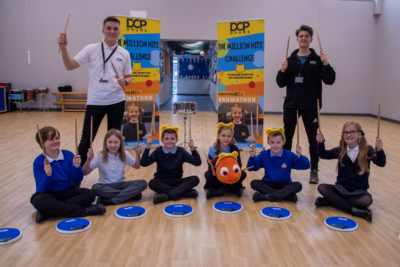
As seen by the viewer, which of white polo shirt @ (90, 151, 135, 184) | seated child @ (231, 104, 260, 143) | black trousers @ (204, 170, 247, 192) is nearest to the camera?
white polo shirt @ (90, 151, 135, 184)

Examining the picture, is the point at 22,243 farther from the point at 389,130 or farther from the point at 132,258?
the point at 389,130

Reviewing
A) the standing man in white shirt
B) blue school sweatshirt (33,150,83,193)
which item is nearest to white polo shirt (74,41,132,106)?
the standing man in white shirt

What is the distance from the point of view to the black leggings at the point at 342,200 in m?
2.86

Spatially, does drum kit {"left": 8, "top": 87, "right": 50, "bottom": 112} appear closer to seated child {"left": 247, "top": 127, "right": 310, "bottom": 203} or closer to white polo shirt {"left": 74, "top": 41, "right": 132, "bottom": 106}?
white polo shirt {"left": 74, "top": 41, "right": 132, "bottom": 106}

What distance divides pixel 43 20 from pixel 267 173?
9047 mm

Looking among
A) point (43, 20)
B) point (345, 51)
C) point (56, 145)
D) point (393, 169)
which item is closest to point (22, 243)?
point (56, 145)

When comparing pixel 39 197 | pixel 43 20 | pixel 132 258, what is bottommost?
pixel 132 258

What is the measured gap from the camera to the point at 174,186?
3.32 m

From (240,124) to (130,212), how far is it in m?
2.81

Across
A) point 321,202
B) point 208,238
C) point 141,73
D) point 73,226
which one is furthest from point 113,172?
point 141,73

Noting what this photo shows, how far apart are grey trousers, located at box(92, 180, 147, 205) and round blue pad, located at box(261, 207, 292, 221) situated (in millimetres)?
1143

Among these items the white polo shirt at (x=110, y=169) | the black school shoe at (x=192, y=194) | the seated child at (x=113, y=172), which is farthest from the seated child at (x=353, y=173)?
the white polo shirt at (x=110, y=169)

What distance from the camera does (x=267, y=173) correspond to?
3.34 metres

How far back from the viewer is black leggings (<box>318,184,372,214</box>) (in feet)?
9.40
